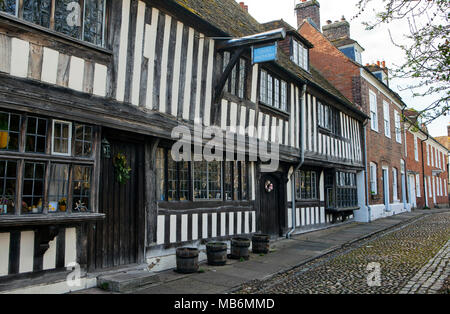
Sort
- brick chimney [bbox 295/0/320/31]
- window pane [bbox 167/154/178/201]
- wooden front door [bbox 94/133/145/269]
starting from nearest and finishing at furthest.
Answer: wooden front door [bbox 94/133/145/269] < window pane [bbox 167/154/178/201] < brick chimney [bbox 295/0/320/31]

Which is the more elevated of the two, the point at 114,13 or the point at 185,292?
the point at 114,13

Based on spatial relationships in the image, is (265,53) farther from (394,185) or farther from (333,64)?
(394,185)

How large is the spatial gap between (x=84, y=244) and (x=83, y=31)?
317 centimetres

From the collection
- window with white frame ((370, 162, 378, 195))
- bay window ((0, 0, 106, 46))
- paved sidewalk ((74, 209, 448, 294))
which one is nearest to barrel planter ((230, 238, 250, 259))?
paved sidewalk ((74, 209, 448, 294))

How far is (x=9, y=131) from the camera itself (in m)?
4.46

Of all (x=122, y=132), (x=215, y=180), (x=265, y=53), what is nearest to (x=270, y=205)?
(x=215, y=180)

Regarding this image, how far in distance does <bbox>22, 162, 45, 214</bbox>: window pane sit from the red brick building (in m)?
14.7

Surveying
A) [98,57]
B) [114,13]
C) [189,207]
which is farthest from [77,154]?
[189,207]

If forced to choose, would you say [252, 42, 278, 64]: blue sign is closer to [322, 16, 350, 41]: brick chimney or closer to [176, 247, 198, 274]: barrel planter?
[176, 247, 198, 274]: barrel planter

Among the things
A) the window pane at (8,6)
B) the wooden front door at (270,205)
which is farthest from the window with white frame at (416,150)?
the window pane at (8,6)

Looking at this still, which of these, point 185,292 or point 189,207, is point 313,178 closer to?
point 189,207

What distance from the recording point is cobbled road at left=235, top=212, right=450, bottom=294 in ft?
18.6

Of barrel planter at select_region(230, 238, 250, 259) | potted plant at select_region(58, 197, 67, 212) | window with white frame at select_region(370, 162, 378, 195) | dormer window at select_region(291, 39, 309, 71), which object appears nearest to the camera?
potted plant at select_region(58, 197, 67, 212)

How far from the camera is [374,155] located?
18047 mm
